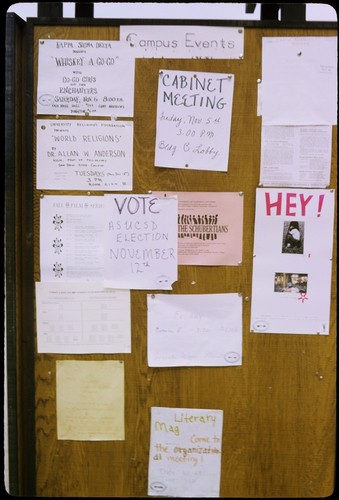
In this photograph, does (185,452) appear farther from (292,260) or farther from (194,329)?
(292,260)

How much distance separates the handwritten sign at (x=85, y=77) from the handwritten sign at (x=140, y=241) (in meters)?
0.36

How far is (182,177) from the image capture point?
1794 millimetres

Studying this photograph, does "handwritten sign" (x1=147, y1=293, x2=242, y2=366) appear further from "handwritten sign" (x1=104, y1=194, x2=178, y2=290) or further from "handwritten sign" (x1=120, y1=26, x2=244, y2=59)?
"handwritten sign" (x1=120, y1=26, x2=244, y2=59)

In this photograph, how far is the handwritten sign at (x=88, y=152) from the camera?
1790 mm

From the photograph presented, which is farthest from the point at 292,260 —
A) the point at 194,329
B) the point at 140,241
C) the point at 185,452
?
the point at 185,452

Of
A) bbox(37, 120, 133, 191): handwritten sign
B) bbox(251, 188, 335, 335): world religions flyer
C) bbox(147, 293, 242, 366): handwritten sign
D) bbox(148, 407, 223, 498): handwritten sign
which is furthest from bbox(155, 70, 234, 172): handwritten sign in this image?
bbox(148, 407, 223, 498): handwritten sign

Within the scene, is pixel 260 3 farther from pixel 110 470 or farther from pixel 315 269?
pixel 110 470

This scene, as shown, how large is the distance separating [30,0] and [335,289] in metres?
1.65

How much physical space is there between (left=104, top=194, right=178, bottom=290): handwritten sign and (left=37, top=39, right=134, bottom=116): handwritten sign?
1.19ft

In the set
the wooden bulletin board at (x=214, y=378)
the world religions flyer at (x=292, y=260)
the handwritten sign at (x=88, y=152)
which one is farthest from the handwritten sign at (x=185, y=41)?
the world religions flyer at (x=292, y=260)

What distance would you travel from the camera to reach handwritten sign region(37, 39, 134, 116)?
5.82 ft

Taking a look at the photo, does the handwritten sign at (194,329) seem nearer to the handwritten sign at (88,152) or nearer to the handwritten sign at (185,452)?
the handwritten sign at (185,452)

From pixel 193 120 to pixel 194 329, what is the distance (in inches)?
32.0

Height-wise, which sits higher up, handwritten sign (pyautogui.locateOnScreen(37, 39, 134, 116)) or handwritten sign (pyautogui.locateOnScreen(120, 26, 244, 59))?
handwritten sign (pyautogui.locateOnScreen(120, 26, 244, 59))
